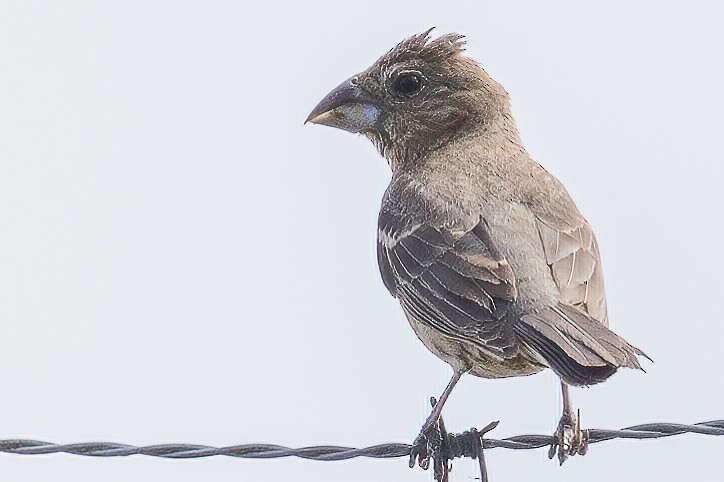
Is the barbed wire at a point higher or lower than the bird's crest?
lower

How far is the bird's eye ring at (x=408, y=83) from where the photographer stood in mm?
8656

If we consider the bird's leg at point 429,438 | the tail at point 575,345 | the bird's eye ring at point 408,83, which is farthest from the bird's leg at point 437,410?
the bird's eye ring at point 408,83

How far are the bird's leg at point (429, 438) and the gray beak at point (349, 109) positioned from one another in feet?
8.20

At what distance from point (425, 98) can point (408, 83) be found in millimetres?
153

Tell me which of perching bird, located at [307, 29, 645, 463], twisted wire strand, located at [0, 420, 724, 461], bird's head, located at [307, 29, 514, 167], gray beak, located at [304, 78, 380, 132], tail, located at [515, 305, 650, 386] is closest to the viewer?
twisted wire strand, located at [0, 420, 724, 461]

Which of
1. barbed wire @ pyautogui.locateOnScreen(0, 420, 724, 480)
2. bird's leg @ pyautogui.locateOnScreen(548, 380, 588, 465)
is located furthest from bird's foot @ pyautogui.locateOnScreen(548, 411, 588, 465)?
barbed wire @ pyautogui.locateOnScreen(0, 420, 724, 480)

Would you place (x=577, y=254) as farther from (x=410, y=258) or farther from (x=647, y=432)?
(x=647, y=432)

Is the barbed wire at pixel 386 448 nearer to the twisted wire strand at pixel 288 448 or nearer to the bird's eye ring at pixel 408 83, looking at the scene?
the twisted wire strand at pixel 288 448

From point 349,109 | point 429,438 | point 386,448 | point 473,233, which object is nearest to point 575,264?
point 473,233

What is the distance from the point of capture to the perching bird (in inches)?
253

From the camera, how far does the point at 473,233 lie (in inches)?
274

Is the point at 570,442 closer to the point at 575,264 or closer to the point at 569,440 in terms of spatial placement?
the point at 569,440

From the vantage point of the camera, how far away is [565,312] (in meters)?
6.52

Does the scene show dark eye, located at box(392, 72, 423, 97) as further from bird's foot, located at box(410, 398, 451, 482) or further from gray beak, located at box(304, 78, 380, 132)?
bird's foot, located at box(410, 398, 451, 482)
